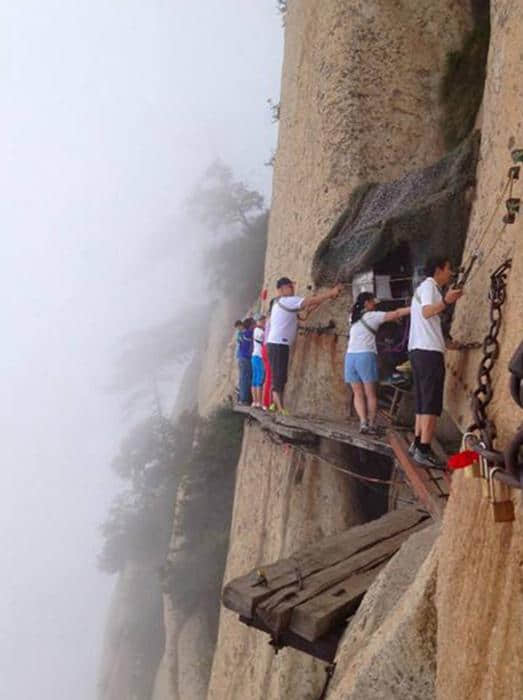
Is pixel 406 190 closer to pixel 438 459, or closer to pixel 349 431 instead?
pixel 349 431

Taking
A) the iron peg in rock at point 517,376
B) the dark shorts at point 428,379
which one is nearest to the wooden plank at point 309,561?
the dark shorts at point 428,379

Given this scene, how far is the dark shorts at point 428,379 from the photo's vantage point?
455 cm

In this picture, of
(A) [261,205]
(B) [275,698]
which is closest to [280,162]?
(B) [275,698]

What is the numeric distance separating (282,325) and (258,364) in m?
1.74

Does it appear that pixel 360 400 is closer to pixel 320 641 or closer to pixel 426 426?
pixel 426 426

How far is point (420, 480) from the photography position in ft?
15.5

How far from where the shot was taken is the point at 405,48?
9078 millimetres

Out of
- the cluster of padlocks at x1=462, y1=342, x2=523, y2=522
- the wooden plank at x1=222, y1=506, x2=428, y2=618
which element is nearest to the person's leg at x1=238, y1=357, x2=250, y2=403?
the wooden plank at x1=222, y1=506, x2=428, y2=618

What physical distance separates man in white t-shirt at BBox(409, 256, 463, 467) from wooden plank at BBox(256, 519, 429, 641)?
3.88 ft

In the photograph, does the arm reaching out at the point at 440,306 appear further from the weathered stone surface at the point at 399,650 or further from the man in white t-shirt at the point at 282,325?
the man in white t-shirt at the point at 282,325

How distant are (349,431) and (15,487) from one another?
83304 millimetres

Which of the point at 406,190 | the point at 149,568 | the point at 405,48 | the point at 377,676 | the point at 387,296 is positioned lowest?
the point at 149,568

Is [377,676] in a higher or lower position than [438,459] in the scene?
lower

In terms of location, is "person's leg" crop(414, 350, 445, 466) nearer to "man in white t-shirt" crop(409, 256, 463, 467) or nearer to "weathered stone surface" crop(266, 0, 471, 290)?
"man in white t-shirt" crop(409, 256, 463, 467)
